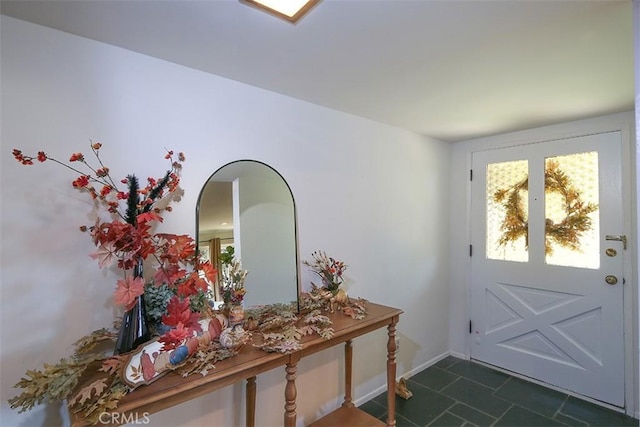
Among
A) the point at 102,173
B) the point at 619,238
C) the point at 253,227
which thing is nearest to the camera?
the point at 102,173

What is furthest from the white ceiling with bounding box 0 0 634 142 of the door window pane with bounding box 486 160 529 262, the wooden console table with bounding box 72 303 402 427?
the wooden console table with bounding box 72 303 402 427

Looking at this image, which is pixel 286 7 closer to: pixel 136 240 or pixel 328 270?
pixel 136 240

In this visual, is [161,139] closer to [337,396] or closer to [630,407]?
[337,396]

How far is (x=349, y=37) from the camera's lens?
4.44 feet

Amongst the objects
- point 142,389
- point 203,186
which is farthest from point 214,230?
point 142,389

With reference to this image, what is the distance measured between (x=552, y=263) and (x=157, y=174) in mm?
3137

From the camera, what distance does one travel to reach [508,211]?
9.70ft

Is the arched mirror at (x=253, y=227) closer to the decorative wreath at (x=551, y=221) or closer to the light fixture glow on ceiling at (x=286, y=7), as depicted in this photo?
the light fixture glow on ceiling at (x=286, y=7)

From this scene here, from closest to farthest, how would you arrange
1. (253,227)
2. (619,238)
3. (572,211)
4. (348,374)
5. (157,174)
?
(157,174)
(253,227)
(348,374)
(619,238)
(572,211)

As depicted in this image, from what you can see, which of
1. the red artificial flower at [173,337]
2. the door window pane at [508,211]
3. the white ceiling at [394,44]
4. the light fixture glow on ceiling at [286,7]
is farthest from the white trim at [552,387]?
the light fixture glow on ceiling at [286,7]

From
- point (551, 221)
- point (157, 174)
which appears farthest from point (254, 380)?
point (551, 221)

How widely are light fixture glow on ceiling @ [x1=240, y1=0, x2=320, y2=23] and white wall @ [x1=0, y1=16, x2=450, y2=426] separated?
0.68 meters

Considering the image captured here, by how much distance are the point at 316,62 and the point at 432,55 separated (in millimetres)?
573

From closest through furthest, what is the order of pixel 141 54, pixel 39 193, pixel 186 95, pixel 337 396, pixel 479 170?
1. pixel 39 193
2. pixel 141 54
3. pixel 186 95
4. pixel 337 396
5. pixel 479 170
